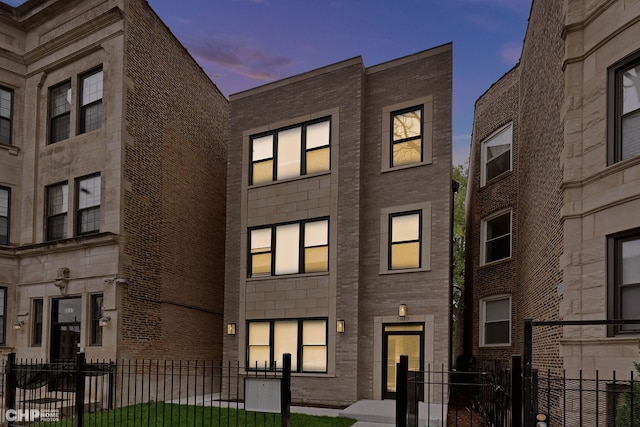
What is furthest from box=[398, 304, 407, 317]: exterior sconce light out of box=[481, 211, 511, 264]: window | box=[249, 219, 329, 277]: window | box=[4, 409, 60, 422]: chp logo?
box=[4, 409, 60, 422]: chp logo

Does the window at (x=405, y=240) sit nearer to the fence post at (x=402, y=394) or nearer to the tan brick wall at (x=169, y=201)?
the tan brick wall at (x=169, y=201)

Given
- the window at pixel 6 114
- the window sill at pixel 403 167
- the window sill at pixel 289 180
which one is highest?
the window at pixel 6 114

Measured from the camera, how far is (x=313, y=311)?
50.8 ft

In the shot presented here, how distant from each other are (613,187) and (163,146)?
46.0ft

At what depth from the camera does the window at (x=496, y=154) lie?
17.4m

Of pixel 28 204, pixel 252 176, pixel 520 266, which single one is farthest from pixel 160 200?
pixel 520 266

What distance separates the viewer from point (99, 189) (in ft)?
54.2

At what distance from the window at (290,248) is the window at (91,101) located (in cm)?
636

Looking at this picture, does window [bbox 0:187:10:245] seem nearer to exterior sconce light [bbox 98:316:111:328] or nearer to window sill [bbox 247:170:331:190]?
exterior sconce light [bbox 98:316:111:328]

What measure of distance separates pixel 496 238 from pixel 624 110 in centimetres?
905

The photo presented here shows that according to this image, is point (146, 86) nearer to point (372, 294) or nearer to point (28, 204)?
point (28, 204)

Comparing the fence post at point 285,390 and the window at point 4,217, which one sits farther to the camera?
the window at point 4,217

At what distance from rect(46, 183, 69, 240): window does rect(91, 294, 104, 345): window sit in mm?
2761


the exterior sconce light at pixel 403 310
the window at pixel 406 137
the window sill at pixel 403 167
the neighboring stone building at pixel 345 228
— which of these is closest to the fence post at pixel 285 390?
the neighboring stone building at pixel 345 228
